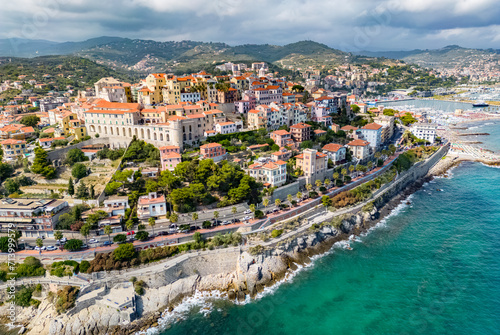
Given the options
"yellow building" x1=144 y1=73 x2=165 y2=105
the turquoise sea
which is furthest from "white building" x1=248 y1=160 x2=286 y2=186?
"yellow building" x1=144 y1=73 x2=165 y2=105

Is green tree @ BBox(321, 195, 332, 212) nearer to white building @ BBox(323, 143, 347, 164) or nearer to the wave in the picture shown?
the wave

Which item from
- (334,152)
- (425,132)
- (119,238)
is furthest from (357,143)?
(119,238)

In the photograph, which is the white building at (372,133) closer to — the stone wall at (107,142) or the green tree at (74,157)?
the stone wall at (107,142)

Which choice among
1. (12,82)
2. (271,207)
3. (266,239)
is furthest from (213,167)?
(12,82)

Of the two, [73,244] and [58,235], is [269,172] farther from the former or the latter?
[58,235]

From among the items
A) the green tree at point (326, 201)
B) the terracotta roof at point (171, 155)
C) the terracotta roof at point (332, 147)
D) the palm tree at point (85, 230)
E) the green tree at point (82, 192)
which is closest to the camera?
the palm tree at point (85, 230)

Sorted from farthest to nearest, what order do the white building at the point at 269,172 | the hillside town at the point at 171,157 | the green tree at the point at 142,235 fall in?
the white building at the point at 269,172 < the hillside town at the point at 171,157 < the green tree at the point at 142,235

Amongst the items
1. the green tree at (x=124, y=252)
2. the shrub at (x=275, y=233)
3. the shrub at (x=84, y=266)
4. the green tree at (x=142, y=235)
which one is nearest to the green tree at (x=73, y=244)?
the shrub at (x=84, y=266)

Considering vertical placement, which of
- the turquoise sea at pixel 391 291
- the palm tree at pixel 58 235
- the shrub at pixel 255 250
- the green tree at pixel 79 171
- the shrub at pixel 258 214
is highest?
the green tree at pixel 79 171
